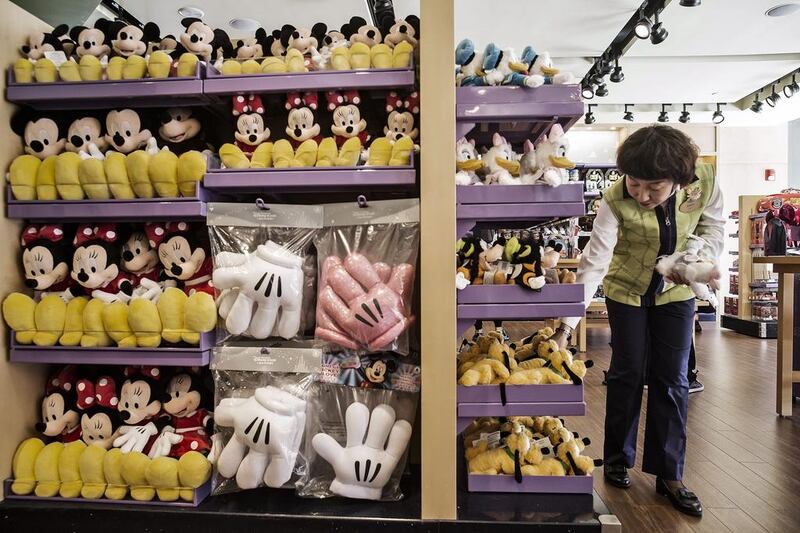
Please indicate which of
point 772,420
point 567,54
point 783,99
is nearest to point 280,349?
point 772,420

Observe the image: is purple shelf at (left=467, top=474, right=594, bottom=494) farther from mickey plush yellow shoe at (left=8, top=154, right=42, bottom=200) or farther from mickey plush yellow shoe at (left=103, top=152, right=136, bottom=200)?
mickey plush yellow shoe at (left=8, top=154, right=42, bottom=200)

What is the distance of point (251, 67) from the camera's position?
1735 millimetres

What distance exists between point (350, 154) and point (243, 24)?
3990 millimetres

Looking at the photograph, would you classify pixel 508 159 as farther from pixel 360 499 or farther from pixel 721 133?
pixel 721 133

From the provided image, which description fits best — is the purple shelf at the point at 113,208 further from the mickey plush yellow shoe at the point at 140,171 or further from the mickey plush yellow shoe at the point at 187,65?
the mickey plush yellow shoe at the point at 187,65

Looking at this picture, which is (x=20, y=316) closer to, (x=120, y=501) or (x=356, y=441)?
(x=120, y=501)

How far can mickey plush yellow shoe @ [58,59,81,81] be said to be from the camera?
5.74ft

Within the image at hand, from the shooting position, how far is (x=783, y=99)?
747cm

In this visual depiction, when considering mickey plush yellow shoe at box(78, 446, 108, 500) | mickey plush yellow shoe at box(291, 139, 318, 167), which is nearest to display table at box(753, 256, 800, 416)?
mickey plush yellow shoe at box(291, 139, 318, 167)

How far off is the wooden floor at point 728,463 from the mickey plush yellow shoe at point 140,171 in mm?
A: 1969

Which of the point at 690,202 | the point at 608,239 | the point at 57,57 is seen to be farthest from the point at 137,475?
the point at 690,202

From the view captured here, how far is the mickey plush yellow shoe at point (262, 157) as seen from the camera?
1.75 m

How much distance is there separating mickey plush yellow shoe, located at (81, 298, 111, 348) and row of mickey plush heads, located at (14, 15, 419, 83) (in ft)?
2.45

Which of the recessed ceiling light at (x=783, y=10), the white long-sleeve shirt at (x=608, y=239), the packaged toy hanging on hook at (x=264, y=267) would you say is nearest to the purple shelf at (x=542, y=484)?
the white long-sleeve shirt at (x=608, y=239)
